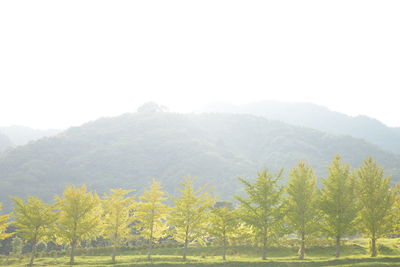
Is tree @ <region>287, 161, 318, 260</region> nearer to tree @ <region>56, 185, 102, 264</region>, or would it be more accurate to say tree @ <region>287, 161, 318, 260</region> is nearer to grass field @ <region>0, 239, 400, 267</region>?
grass field @ <region>0, 239, 400, 267</region>

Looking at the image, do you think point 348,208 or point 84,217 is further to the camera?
point 84,217

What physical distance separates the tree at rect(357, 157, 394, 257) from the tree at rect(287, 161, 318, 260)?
16.0 feet

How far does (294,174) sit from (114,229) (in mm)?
22961

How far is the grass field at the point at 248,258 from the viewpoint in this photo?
1238 inches

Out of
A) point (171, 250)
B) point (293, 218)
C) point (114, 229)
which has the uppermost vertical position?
point (293, 218)

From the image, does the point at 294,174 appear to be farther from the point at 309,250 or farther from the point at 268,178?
the point at 309,250

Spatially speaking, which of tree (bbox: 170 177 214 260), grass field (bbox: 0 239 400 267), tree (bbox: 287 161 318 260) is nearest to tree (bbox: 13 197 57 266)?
grass field (bbox: 0 239 400 267)

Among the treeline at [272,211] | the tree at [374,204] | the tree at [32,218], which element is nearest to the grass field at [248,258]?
the treeline at [272,211]

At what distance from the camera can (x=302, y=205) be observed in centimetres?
3475

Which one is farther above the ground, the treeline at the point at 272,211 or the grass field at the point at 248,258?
the treeline at the point at 272,211

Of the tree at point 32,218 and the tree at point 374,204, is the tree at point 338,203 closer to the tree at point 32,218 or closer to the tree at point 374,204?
the tree at point 374,204

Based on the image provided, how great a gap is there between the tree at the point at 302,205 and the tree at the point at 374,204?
488 cm

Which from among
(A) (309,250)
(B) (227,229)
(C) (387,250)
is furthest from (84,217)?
(C) (387,250)

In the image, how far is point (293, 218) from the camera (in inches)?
1371
